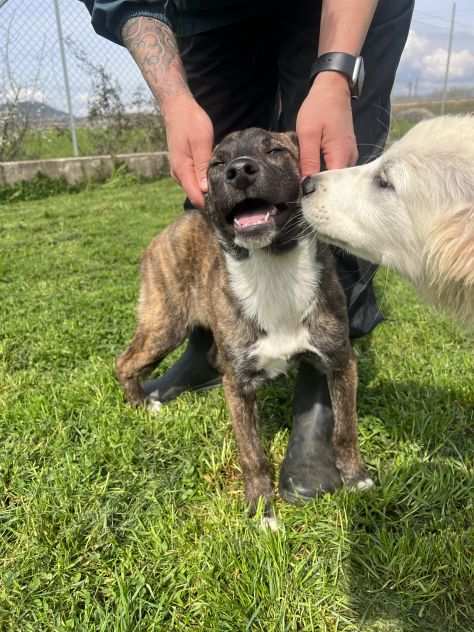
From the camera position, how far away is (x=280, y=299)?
197cm

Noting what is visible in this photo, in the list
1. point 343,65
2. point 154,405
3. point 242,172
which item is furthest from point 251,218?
point 154,405

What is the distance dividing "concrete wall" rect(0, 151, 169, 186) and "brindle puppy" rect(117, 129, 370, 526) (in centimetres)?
799

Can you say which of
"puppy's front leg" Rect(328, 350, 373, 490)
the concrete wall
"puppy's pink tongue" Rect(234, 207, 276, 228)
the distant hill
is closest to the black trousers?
"puppy's front leg" Rect(328, 350, 373, 490)

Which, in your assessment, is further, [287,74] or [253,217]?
[287,74]

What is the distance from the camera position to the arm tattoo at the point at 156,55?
182 cm

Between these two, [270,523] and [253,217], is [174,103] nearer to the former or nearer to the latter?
[253,217]

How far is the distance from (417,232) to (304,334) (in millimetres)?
566

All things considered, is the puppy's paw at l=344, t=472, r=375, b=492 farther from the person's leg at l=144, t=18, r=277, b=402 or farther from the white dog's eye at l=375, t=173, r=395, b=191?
the person's leg at l=144, t=18, r=277, b=402

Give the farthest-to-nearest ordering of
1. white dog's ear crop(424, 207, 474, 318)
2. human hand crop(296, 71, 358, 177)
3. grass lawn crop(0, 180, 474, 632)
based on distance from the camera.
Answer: human hand crop(296, 71, 358, 177)
grass lawn crop(0, 180, 474, 632)
white dog's ear crop(424, 207, 474, 318)

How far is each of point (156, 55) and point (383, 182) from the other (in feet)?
2.97

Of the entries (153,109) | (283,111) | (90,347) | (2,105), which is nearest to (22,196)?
(2,105)

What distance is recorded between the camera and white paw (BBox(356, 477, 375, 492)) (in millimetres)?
1872

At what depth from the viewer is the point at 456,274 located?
54.4 inches

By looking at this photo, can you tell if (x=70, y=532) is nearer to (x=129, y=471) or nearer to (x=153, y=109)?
(x=129, y=471)
